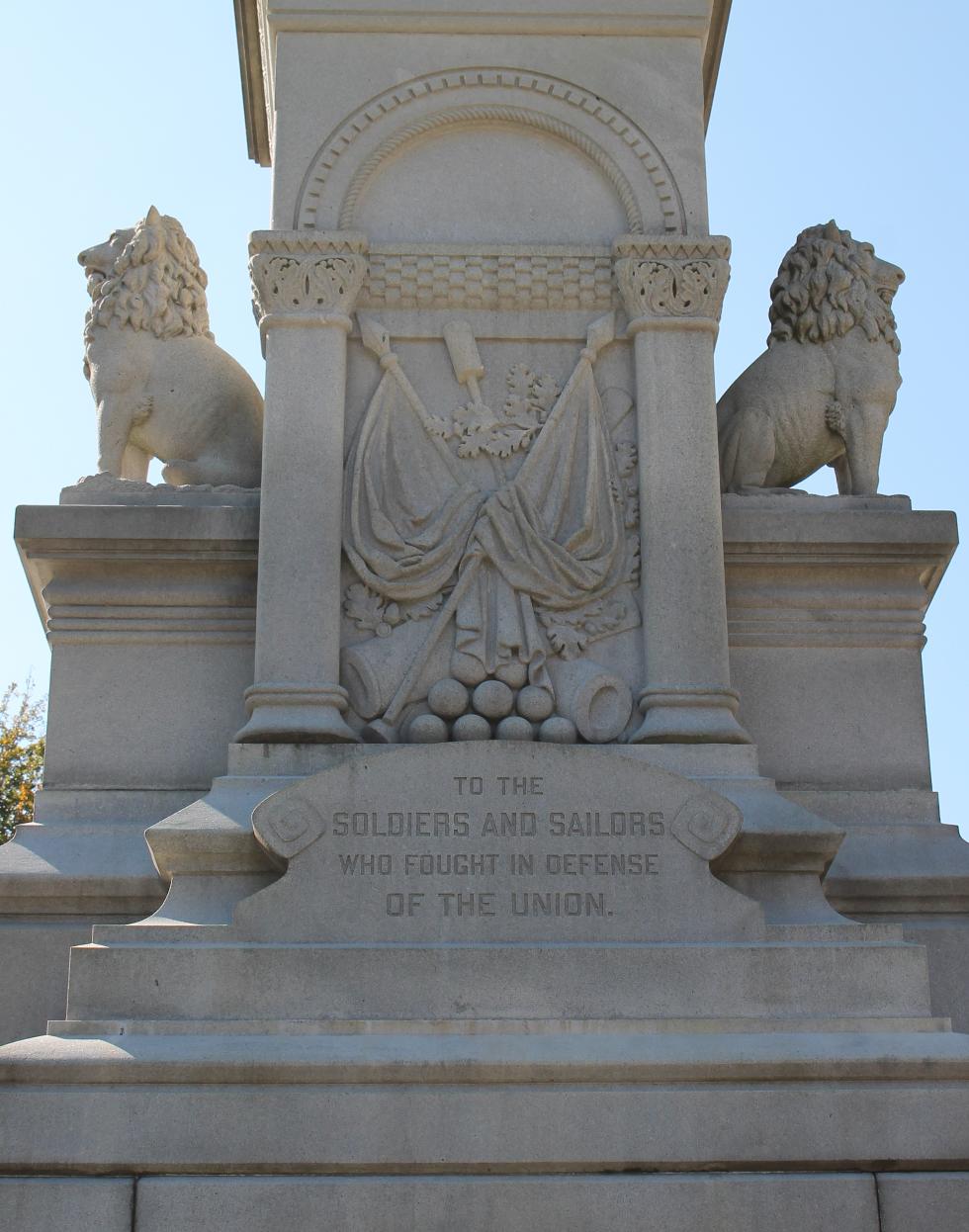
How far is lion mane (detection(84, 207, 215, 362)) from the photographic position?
1029 cm

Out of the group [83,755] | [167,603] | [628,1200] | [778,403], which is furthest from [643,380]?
[628,1200]

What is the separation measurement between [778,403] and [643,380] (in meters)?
1.42

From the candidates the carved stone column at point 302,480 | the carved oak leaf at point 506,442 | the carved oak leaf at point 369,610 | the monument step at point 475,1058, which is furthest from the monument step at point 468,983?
the carved oak leaf at point 506,442

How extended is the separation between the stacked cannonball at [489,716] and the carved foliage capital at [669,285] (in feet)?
7.52

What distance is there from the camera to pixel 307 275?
368 inches

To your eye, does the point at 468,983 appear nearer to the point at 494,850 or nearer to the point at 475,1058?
the point at 475,1058

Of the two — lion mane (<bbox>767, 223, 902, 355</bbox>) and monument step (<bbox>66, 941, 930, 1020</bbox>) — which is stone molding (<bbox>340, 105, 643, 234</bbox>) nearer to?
lion mane (<bbox>767, 223, 902, 355</bbox>)

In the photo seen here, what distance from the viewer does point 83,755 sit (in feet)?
30.4

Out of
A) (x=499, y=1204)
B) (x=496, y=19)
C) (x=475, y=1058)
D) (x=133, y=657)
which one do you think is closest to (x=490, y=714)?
(x=475, y=1058)

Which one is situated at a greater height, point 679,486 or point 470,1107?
point 679,486

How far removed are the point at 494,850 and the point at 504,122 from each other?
453 cm

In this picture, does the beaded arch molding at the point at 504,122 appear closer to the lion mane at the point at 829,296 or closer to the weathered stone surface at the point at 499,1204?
the lion mane at the point at 829,296

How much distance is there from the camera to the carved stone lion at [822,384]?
1036cm

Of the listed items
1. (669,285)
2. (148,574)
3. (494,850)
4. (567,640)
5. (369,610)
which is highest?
(669,285)
